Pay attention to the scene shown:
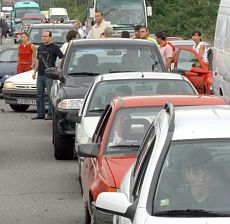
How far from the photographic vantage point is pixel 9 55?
29.2 meters

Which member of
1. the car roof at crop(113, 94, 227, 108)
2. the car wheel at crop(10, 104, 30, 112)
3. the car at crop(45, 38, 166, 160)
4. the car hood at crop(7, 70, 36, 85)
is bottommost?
the car wheel at crop(10, 104, 30, 112)

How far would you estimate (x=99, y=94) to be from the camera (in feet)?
40.7

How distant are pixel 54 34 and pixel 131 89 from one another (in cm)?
1586

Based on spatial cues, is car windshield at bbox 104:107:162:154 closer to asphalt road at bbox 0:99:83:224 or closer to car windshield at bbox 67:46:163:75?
asphalt road at bbox 0:99:83:224

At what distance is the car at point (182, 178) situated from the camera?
5574 mm

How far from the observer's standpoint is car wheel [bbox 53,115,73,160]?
14906 millimetres

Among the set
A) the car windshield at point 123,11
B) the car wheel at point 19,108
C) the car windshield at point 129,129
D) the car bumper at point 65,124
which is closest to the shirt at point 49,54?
the car wheel at point 19,108

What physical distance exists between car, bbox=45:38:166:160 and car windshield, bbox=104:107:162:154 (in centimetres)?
511

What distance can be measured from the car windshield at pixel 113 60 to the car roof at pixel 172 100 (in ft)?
17.7

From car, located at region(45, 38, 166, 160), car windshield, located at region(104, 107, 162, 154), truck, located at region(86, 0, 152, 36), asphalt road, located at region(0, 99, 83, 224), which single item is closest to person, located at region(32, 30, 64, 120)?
asphalt road, located at region(0, 99, 83, 224)

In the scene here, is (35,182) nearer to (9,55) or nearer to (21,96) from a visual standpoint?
(21,96)

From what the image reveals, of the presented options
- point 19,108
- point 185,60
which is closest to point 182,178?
point 19,108

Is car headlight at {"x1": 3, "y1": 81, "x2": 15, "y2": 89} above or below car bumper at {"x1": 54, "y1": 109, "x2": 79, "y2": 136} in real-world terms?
below

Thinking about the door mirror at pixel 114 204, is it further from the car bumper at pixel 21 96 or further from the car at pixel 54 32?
the car at pixel 54 32
